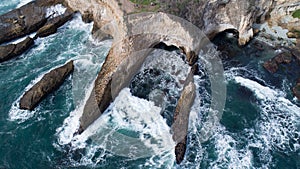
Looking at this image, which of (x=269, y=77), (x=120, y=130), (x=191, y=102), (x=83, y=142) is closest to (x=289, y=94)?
(x=269, y=77)

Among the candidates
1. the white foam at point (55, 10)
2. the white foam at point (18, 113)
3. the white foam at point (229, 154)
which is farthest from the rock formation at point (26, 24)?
the white foam at point (229, 154)

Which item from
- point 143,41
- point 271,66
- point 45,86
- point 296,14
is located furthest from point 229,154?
point 296,14

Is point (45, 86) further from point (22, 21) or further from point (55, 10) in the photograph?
point (55, 10)

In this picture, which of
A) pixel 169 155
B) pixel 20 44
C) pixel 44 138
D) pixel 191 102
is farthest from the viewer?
pixel 20 44

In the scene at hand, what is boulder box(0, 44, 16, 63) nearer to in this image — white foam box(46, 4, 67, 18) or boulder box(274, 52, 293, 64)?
white foam box(46, 4, 67, 18)

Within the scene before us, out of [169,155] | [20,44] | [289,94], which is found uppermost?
[20,44]

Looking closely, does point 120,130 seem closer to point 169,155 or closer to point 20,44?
point 169,155

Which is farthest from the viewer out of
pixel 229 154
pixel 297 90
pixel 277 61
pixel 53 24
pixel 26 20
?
pixel 26 20

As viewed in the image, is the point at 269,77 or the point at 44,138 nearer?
the point at 44,138
